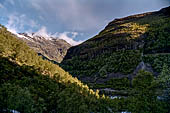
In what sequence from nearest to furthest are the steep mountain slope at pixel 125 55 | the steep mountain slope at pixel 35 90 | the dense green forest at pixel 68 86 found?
the dense green forest at pixel 68 86, the steep mountain slope at pixel 35 90, the steep mountain slope at pixel 125 55

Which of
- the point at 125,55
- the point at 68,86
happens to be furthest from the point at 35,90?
the point at 125,55

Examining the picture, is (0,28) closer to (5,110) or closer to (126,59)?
(5,110)

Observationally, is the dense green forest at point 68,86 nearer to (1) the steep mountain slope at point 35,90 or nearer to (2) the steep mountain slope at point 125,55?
(1) the steep mountain slope at point 35,90

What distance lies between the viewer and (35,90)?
28.9m

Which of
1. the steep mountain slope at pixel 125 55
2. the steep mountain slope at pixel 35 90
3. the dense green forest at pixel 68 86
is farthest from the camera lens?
the steep mountain slope at pixel 125 55

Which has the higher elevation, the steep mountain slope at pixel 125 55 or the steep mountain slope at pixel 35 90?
the steep mountain slope at pixel 125 55

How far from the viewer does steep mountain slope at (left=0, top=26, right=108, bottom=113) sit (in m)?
19.6

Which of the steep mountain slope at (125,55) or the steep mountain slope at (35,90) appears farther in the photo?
the steep mountain slope at (125,55)

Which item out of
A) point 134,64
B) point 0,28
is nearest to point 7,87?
point 0,28

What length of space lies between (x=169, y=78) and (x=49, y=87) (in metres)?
24.9

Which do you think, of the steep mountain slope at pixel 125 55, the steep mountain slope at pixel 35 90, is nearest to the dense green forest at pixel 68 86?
the steep mountain slope at pixel 35 90

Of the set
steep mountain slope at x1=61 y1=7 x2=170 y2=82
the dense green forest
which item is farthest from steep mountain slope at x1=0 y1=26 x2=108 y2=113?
steep mountain slope at x1=61 y1=7 x2=170 y2=82

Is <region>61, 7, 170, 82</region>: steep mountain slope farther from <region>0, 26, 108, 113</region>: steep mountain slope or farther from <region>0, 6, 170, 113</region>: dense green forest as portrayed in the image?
<region>0, 26, 108, 113</region>: steep mountain slope

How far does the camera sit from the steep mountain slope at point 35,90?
19594 mm
